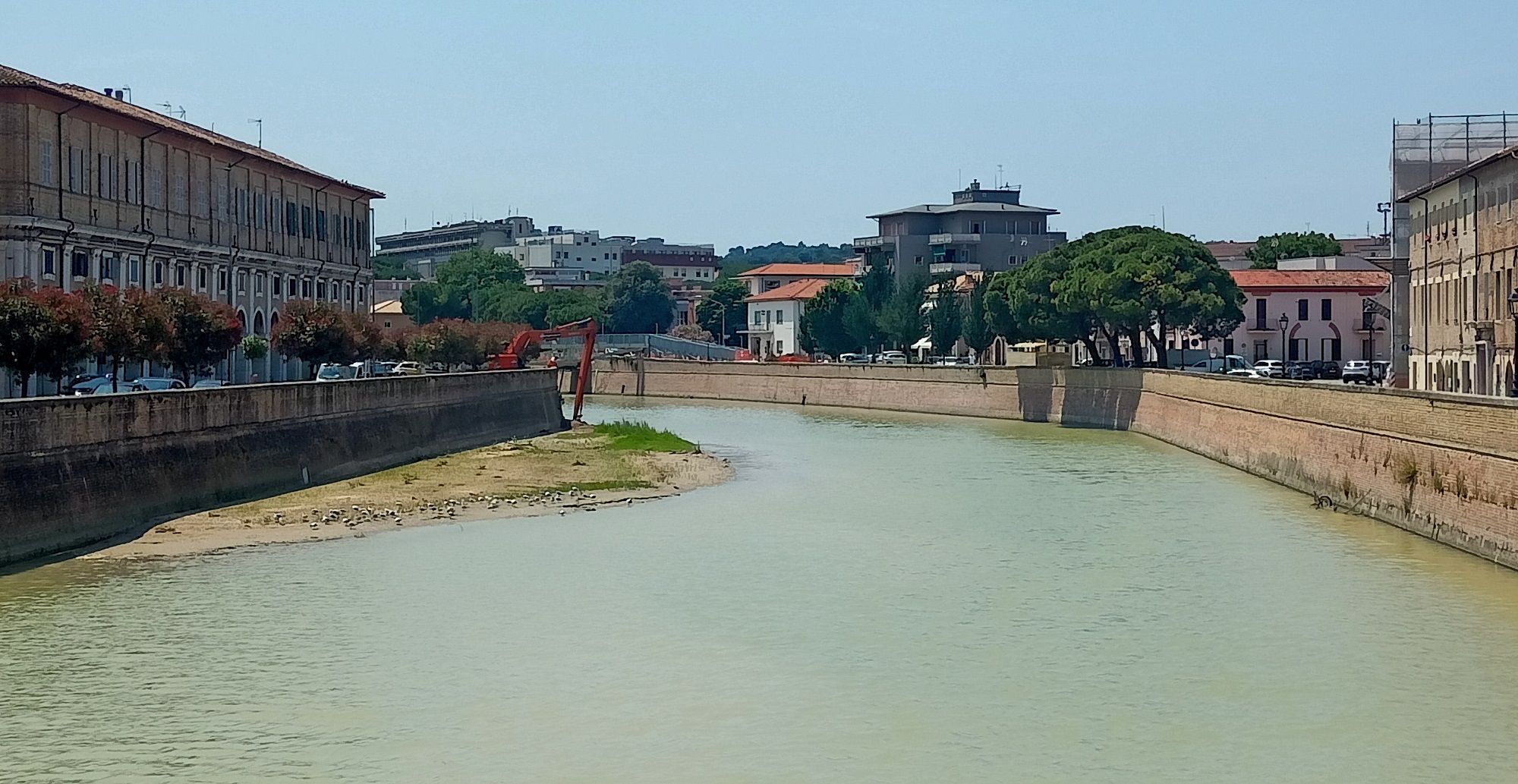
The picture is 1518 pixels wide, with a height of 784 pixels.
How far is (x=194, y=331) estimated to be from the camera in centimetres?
4800

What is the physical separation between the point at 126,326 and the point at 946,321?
7146 cm

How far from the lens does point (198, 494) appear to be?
1435 inches

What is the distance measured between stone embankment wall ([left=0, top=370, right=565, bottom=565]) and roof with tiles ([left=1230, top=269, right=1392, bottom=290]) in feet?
174

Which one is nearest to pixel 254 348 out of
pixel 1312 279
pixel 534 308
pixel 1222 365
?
pixel 1222 365

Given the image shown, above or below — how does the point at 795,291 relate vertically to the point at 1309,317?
above

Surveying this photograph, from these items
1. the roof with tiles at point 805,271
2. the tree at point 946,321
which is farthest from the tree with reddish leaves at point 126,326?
the roof with tiles at point 805,271

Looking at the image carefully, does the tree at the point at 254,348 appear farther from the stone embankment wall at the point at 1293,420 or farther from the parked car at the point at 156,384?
the stone embankment wall at the point at 1293,420

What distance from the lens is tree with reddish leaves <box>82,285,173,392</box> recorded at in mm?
40531

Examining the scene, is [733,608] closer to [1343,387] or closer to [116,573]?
[116,573]

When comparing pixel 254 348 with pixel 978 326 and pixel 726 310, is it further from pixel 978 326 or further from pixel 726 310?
pixel 726 310

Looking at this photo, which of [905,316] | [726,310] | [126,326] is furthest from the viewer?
[726,310]

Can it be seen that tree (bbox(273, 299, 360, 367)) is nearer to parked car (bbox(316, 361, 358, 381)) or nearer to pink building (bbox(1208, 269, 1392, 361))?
parked car (bbox(316, 361, 358, 381))

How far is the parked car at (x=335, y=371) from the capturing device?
2479 inches

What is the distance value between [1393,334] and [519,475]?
3604cm
